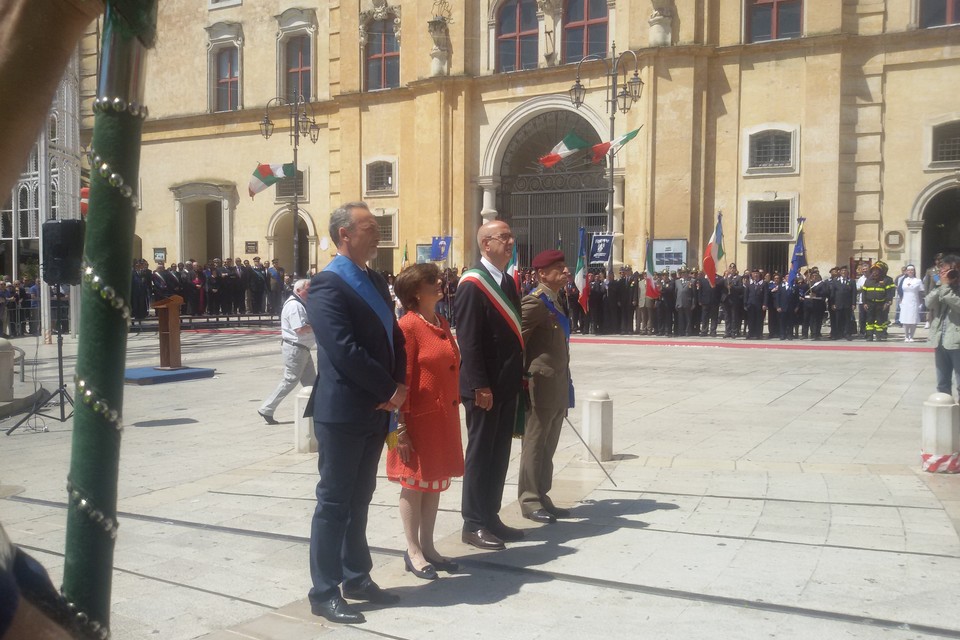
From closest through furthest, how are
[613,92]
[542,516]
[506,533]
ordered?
1. [506,533]
2. [542,516]
3. [613,92]

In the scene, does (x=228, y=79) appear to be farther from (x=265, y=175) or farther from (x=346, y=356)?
(x=346, y=356)

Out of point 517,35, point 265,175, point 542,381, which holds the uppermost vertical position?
point 517,35

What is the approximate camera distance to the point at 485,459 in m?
5.73

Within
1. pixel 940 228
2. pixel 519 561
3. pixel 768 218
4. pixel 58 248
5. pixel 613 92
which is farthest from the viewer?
pixel 768 218

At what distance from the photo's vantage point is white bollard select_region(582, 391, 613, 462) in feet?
26.9

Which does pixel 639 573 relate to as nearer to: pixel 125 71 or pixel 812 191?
pixel 125 71

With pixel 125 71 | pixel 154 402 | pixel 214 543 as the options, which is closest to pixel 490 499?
pixel 214 543

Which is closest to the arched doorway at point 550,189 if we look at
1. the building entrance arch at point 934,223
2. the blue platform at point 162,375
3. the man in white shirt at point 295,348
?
the building entrance arch at point 934,223

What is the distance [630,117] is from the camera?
90.2 ft

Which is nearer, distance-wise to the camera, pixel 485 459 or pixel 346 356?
pixel 346 356

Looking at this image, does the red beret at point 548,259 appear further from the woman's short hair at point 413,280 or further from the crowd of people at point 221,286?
the crowd of people at point 221,286

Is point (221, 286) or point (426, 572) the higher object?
point (221, 286)

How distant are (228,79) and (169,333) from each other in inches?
925

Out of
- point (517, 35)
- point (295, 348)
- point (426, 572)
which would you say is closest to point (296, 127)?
point (517, 35)
